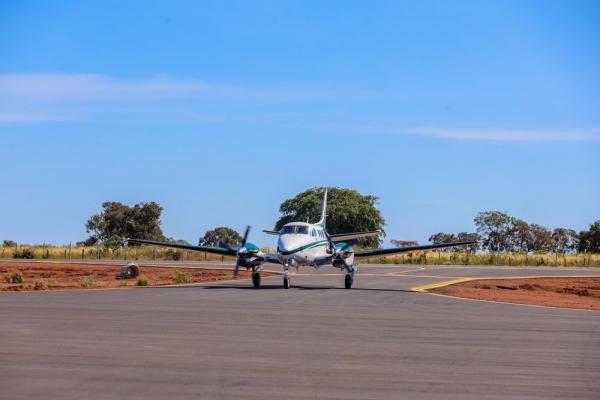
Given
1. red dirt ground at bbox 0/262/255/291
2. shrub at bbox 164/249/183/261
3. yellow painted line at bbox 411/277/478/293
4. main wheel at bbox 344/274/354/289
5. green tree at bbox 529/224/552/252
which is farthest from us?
green tree at bbox 529/224/552/252

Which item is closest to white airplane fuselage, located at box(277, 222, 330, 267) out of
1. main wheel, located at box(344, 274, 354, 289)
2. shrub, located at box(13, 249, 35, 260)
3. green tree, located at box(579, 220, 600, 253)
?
main wheel, located at box(344, 274, 354, 289)

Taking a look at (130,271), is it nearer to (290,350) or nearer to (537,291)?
(537,291)

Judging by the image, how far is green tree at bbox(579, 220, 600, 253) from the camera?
412 feet

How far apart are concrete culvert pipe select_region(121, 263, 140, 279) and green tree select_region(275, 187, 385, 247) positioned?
6115cm

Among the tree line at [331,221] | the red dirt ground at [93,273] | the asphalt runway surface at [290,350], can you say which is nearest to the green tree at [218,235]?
the tree line at [331,221]

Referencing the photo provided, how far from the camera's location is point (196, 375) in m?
13.1

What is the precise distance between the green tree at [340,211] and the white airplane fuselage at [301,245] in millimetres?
72860

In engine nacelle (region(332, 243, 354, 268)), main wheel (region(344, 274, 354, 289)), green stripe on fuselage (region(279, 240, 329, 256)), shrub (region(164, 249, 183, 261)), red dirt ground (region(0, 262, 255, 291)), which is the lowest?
main wheel (region(344, 274, 354, 289))

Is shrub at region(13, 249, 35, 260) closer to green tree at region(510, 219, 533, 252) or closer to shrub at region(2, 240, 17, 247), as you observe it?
shrub at region(2, 240, 17, 247)

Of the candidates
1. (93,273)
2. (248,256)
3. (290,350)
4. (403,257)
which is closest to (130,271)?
(93,273)

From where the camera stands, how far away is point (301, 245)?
36219mm

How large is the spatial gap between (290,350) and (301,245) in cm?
1998

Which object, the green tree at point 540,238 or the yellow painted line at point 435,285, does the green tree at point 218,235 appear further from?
the yellow painted line at point 435,285

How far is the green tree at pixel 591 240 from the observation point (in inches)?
4943
